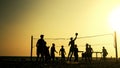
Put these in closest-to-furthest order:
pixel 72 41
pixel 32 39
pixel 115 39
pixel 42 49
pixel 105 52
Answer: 1. pixel 42 49
2. pixel 72 41
3. pixel 115 39
4. pixel 32 39
5. pixel 105 52

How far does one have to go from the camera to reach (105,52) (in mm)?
30062

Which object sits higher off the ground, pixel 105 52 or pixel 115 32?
pixel 115 32

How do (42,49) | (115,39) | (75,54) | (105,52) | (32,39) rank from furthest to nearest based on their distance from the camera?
(105,52) → (32,39) → (115,39) → (75,54) → (42,49)

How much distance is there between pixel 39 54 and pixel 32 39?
27.4ft

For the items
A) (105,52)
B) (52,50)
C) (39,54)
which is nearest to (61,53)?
(52,50)

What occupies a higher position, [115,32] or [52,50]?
[115,32]

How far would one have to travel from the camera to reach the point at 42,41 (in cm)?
1859

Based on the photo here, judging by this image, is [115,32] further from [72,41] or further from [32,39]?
[32,39]

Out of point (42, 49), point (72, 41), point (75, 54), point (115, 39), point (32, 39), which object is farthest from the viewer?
point (32, 39)

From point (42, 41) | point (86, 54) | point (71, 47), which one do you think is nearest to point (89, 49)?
point (86, 54)

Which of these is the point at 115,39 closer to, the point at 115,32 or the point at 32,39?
the point at 115,32

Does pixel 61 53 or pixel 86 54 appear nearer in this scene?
pixel 86 54

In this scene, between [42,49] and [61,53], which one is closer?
[42,49]

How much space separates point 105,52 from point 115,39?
5418 mm
